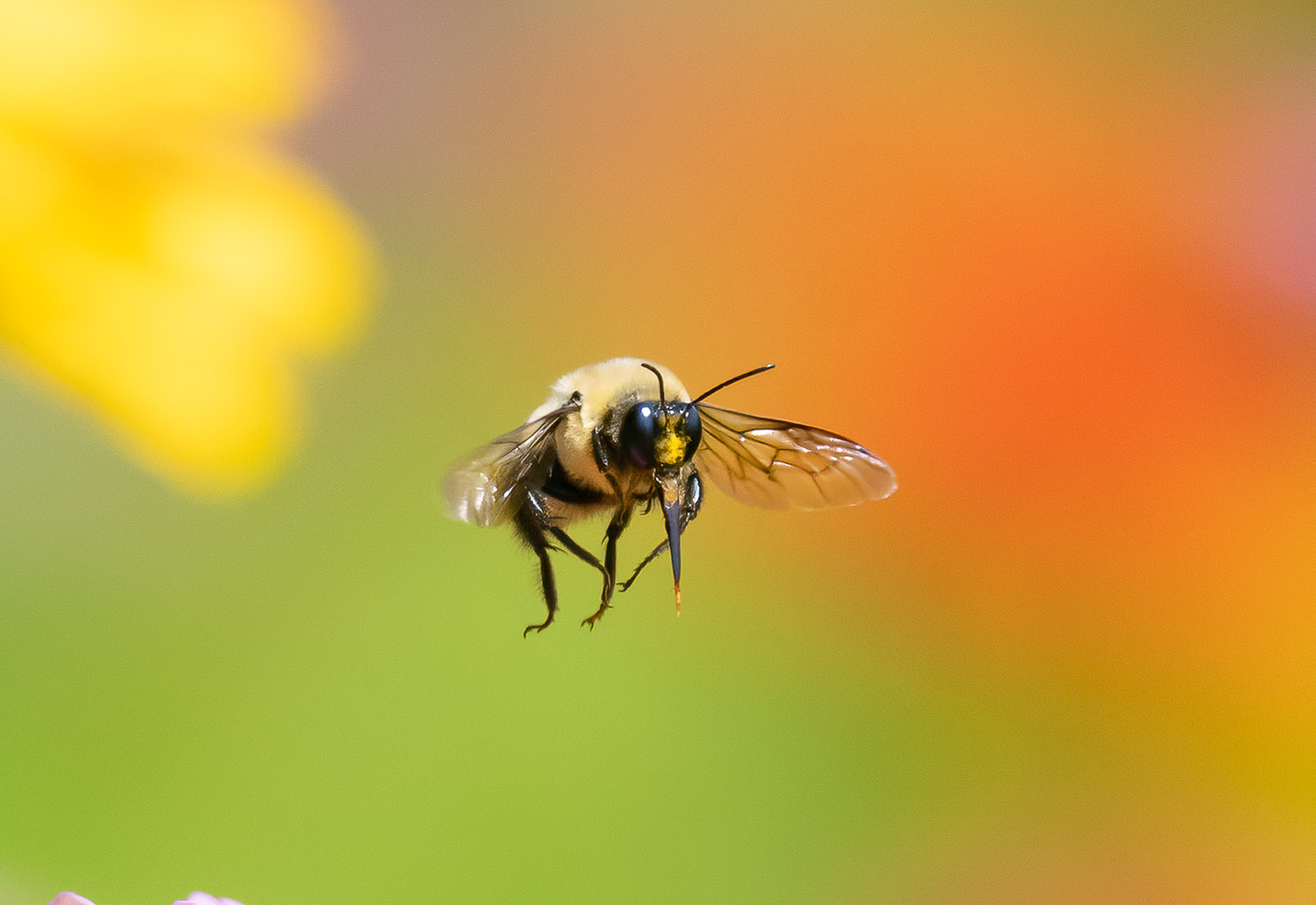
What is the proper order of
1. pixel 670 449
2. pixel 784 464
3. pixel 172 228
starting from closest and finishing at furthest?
pixel 670 449, pixel 784 464, pixel 172 228

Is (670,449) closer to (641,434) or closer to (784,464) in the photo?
(641,434)

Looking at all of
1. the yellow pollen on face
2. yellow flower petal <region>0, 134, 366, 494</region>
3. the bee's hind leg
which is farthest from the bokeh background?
the yellow pollen on face

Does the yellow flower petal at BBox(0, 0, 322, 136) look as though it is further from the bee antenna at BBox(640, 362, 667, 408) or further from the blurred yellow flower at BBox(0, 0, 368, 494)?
the bee antenna at BBox(640, 362, 667, 408)

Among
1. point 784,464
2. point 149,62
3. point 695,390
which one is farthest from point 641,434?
point 149,62

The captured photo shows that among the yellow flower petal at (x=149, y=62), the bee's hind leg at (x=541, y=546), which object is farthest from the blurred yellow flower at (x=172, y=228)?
the bee's hind leg at (x=541, y=546)

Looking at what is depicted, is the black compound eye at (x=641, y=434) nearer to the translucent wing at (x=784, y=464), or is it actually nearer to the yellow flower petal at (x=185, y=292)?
the translucent wing at (x=784, y=464)

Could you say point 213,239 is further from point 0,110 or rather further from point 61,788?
point 61,788

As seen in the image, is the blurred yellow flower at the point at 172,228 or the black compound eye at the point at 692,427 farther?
the blurred yellow flower at the point at 172,228
